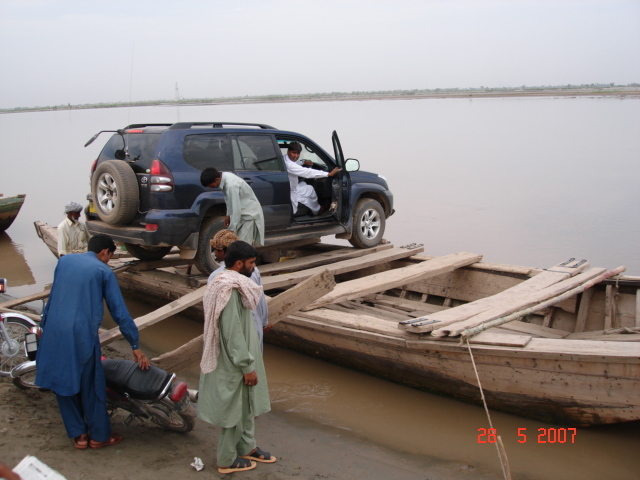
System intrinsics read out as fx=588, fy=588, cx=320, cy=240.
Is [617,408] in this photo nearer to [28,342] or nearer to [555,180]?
[28,342]

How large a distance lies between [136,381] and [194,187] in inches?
114

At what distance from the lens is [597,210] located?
15.3 m

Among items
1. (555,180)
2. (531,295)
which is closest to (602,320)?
(531,295)

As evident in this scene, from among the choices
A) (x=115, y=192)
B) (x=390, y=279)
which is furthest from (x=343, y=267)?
(x=115, y=192)

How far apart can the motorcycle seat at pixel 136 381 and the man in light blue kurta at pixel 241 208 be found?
1911 mm

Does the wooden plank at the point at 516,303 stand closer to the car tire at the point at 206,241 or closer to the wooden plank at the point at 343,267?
the wooden plank at the point at 343,267

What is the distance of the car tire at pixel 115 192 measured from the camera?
643cm

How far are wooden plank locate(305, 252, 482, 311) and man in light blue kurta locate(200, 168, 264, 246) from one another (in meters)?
1.00

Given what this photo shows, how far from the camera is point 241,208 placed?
5.99 m

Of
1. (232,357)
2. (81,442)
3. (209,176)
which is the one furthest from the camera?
(209,176)

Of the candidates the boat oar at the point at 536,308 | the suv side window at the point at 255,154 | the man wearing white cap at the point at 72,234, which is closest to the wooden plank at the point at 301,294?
the boat oar at the point at 536,308

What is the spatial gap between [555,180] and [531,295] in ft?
51.1

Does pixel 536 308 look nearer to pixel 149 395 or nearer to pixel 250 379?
pixel 250 379

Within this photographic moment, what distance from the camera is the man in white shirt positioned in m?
7.48
